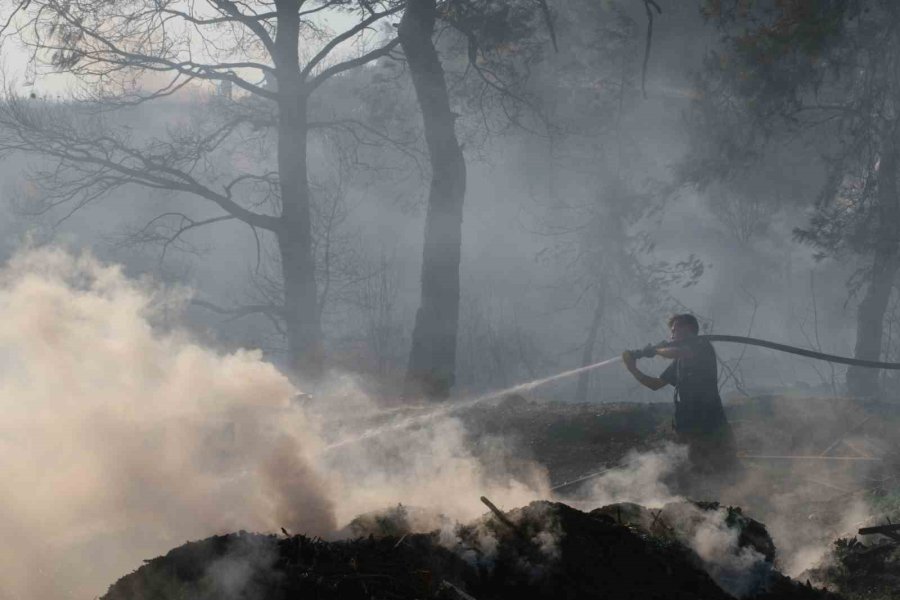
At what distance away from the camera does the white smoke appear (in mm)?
5820

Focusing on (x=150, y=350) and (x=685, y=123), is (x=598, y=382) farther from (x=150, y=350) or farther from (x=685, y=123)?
(x=150, y=350)

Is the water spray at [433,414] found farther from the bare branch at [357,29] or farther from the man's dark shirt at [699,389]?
the bare branch at [357,29]

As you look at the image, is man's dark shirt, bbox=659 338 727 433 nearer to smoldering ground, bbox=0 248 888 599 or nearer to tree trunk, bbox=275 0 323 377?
smoldering ground, bbox=0 248 888 599

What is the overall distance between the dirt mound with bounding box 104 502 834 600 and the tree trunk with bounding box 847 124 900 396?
Answer: 13.2 meters

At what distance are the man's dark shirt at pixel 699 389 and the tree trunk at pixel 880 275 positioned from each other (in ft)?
33.9

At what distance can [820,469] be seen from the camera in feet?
31.0

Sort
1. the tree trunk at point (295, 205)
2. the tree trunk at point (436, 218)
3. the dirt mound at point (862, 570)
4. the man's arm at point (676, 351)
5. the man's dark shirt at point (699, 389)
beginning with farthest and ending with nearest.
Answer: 1. the tree trunk at point (295, 205)
2. the tree trunk at point (436, 218)
3. the man's dark shirt at point (699, 389)
4. the man's arm at point (676, 351)
5. the dirt mound at point (862, 570)

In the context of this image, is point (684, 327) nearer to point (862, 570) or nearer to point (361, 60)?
point (862, 570)

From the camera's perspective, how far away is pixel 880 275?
17438 mm

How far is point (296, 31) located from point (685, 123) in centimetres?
993

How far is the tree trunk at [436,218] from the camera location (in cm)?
1355

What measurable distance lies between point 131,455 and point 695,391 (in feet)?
15.5

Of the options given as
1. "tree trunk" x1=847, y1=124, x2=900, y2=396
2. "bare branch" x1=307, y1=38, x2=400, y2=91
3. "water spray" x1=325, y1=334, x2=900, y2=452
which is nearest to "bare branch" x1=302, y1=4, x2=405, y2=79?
"bare branch" x1=307, y1=38, x2=400, y2=91

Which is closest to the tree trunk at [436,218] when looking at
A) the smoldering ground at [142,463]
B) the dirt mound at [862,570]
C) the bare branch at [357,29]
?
the bare branch at [357,29]
